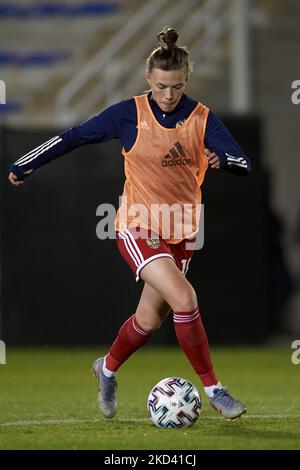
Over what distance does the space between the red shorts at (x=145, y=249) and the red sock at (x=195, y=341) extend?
31cm

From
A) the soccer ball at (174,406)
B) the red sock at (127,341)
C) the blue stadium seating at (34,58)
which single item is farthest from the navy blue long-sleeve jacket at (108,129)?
the blue stadium seating at (34,58)

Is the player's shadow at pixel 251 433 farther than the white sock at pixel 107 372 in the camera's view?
No

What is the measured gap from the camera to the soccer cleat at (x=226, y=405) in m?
5.44

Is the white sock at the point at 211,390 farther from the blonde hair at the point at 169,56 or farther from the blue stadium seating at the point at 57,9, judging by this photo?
the blue stadium seating at the point at 57,9

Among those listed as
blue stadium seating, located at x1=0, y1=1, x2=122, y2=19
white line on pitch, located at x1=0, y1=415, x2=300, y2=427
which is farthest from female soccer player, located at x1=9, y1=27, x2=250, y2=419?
blue stadium seating, located at x1=0, y1=1, x2=122, y2=19

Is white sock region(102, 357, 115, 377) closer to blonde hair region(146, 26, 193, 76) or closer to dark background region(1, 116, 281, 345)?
blonde hair region(146, 26, 193, 76)

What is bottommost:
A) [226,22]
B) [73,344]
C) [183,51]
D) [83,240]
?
[73,344]

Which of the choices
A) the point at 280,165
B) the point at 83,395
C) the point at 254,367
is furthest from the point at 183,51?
the point at 280,165

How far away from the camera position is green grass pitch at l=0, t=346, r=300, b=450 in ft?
16.2

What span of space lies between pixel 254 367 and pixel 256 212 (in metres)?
2.35

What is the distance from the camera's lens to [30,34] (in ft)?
56.1

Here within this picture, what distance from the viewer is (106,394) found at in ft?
19.7

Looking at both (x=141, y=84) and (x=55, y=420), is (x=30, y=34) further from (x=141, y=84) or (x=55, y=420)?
(x=55, y=420)

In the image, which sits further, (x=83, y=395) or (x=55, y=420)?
(x=83, y=395)
